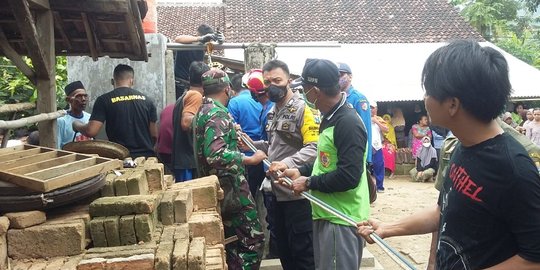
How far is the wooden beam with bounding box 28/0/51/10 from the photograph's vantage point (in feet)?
12.3

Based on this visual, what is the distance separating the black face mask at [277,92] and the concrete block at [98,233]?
2084 mm

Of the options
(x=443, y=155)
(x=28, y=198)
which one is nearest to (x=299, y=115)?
(x=443, y=155)

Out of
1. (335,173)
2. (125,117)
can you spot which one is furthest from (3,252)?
(125,117)

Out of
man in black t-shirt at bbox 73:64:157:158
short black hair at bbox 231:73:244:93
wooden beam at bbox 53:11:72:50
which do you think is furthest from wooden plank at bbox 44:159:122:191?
short black hair at bbox 231:73:244:93

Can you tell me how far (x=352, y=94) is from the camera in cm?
539

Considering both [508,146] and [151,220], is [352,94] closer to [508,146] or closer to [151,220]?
[151,220]

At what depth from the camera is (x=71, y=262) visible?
89.3 inches

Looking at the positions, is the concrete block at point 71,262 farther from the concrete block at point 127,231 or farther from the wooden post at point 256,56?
the wooden post at point 256,56

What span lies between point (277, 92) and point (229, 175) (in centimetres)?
80

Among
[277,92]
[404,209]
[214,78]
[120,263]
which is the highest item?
[214,78]

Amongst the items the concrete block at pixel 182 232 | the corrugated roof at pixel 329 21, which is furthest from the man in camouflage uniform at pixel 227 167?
the corrugated roof at pixel 329 21

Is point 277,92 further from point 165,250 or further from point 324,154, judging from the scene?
point 165,250

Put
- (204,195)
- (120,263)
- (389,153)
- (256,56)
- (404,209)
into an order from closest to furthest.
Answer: (120,263), (204,195), (256,56), (404,209), (389,153)

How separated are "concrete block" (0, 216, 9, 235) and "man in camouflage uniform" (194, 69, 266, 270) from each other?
1.86 meters
